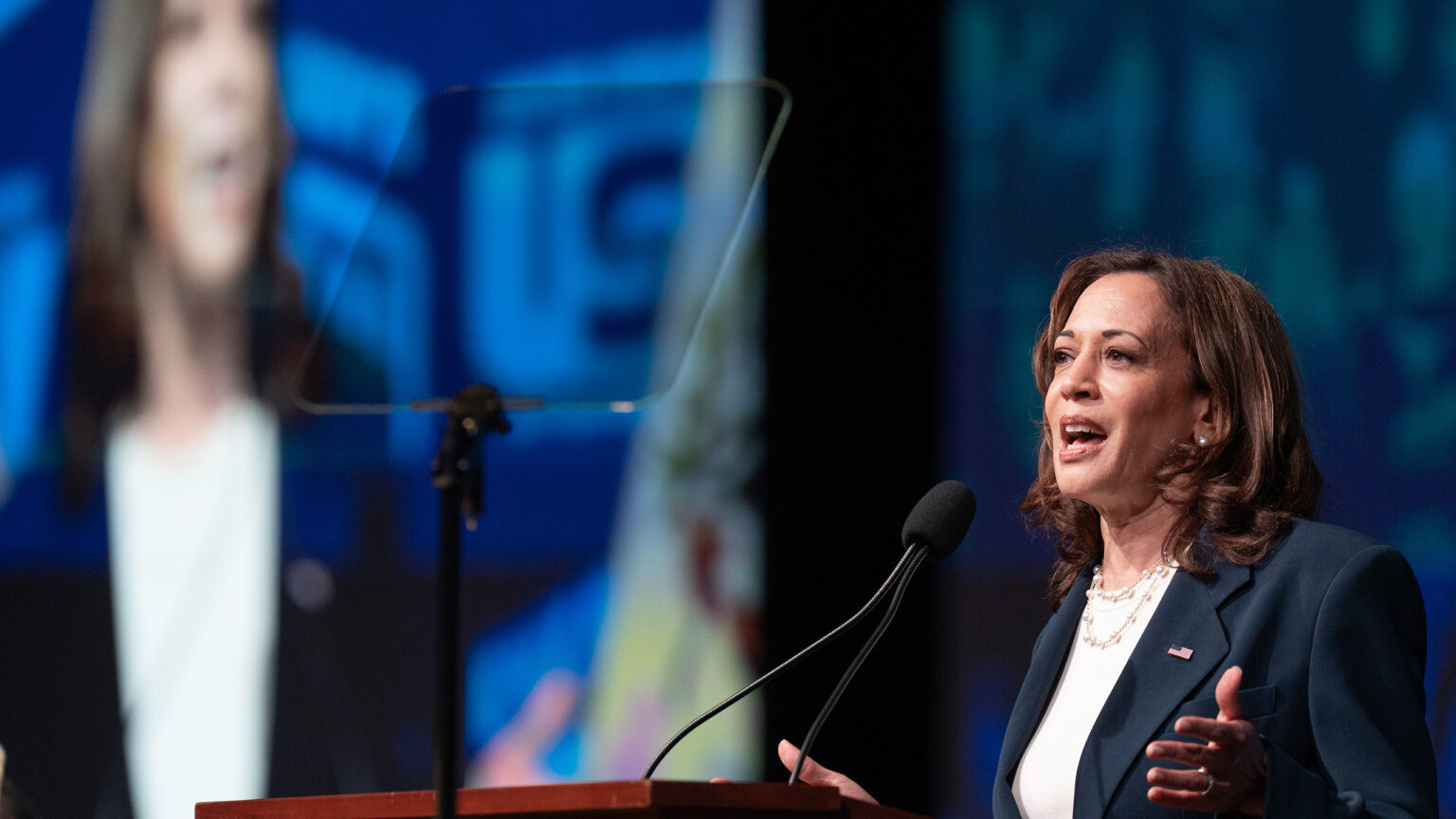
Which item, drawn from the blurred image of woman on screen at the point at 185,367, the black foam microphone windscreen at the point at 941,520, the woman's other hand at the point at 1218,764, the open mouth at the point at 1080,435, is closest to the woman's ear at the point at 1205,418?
the open mouth at the point at 1080,435

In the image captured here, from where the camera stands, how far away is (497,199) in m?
1.92

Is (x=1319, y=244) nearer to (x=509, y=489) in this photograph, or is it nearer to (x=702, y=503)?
(x=702, y=503)

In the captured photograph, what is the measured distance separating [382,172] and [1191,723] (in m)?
2.82

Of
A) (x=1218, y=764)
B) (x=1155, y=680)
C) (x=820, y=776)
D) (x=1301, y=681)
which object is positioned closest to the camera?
(x=1218, y=764)

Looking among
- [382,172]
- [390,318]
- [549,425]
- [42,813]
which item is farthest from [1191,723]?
[42,813]

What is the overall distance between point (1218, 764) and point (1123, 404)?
69 cm

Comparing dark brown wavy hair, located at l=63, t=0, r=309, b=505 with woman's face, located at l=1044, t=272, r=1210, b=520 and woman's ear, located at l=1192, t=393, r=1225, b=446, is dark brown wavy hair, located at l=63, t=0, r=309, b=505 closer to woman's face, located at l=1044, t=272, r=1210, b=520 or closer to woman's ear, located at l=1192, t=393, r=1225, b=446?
woman's face, located at l=1044, t=272, r=1210, b=520

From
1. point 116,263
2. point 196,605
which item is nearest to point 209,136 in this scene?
point 116,263

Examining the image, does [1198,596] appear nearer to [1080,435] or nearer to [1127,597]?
[1127,597]

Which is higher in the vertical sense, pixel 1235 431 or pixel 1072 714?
pixel 1235 431

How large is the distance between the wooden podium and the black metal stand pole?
0.20 ft

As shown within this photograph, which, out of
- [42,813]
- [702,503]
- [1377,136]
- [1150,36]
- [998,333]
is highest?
[1150,36]

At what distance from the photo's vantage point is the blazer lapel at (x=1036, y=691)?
2156 mm

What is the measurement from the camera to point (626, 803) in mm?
1401
